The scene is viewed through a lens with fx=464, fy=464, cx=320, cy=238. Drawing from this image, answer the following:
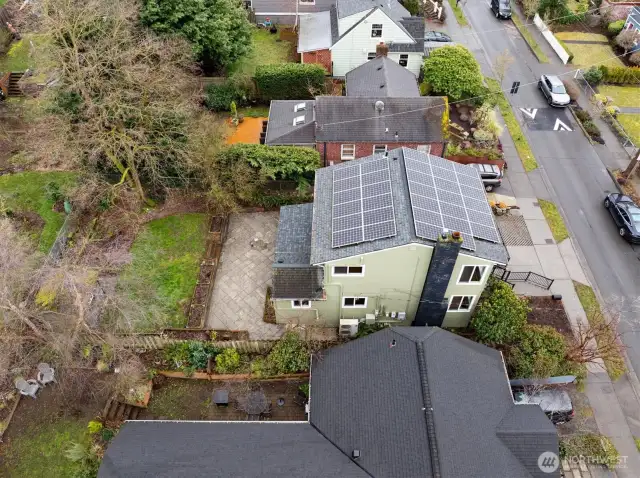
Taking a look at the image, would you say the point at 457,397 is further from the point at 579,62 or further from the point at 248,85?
the point at 579,62

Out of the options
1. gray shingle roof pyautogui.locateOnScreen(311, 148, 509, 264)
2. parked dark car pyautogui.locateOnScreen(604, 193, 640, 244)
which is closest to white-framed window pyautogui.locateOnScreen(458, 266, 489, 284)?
gray shingle roof pyautogui.locateOnScreen(311, 148, 509, 264)

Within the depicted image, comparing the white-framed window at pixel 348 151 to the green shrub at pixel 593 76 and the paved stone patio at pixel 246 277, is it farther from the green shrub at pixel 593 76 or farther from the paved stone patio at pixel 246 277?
the green shrub at pixel 593 76

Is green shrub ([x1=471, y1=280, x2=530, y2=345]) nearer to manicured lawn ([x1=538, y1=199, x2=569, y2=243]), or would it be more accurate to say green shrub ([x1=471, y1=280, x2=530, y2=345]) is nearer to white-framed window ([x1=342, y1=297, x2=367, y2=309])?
white-framed window ([x1=342, y1=297, x2=367, y2=309])

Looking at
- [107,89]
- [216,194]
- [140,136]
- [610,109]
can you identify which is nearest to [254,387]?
[216,194]

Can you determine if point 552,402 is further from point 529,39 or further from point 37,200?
point 529,39

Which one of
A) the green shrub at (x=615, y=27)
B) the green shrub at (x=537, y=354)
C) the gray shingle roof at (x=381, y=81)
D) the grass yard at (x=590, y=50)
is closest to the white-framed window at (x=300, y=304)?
the green shrub at (x=537, y=354)

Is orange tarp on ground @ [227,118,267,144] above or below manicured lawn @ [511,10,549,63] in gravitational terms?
below
